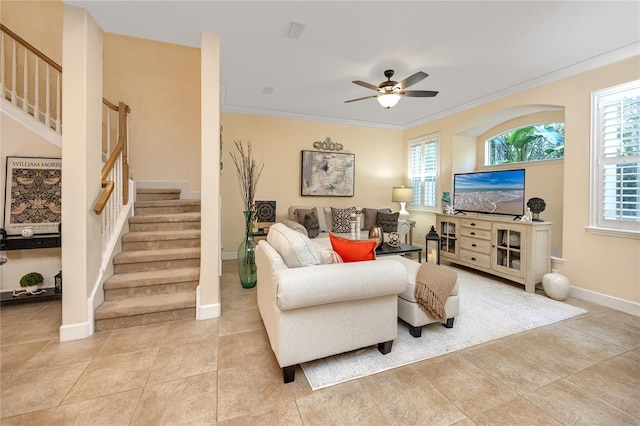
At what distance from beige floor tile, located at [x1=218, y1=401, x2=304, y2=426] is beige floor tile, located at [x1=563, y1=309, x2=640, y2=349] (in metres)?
2.66

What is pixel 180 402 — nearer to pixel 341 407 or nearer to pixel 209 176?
pixel 341 407

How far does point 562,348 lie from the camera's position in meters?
2.09

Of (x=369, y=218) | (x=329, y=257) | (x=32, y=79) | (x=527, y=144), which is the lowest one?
(x=329, y=257)

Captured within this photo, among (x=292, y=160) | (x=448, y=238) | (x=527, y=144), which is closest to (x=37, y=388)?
(x=292, y=160)

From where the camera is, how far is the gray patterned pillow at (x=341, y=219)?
484cm

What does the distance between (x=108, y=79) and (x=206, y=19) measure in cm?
Result: 259

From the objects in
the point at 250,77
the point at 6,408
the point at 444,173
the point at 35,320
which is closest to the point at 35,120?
the point at 35,320

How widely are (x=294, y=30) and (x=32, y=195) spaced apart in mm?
3372

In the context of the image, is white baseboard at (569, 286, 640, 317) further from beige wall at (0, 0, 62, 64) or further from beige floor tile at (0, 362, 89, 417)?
beige wall at (0, 0, 62, 64)

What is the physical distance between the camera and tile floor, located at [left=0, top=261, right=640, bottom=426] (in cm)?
143

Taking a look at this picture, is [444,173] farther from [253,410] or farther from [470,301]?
[253,410]

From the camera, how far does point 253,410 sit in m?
1.46

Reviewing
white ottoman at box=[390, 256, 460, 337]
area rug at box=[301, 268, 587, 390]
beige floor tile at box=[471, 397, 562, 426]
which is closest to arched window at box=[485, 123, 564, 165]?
area rug at box=[301, 268, 587, 390]

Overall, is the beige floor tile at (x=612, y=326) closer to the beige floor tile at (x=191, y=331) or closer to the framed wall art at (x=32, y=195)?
the beige floor tile at (x=191, y=331)
